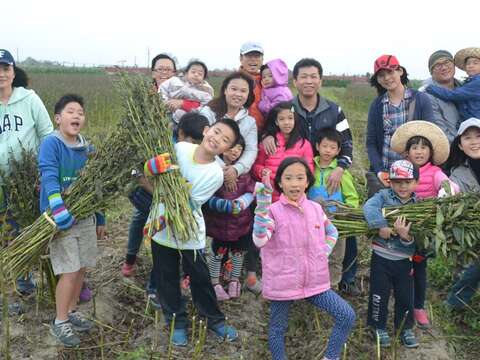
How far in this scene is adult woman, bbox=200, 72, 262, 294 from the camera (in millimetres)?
3453

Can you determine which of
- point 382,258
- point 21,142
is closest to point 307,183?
point 382,258

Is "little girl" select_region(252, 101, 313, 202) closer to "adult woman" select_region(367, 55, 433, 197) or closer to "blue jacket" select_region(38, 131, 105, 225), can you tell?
"adult woman" select_region(367, 55, 433, 197)

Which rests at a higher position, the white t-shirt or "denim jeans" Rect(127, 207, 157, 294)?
the white t-shirt

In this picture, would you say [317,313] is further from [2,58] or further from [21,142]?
[2,58]

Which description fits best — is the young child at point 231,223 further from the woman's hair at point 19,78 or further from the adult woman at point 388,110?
the woman's hair at point 19,78

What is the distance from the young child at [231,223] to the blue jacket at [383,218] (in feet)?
2.92

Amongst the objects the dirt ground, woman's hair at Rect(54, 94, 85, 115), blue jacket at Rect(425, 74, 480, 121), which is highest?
blue jacket at Rect(425, 74, 480, 121)

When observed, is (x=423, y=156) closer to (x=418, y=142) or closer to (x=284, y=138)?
(x=418, y=142)

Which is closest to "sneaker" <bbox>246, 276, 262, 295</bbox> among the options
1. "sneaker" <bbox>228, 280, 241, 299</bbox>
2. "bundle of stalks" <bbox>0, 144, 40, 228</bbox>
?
"sneaker" <bbox>228, 280, 241, 299</bbox>

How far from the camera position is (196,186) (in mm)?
3023

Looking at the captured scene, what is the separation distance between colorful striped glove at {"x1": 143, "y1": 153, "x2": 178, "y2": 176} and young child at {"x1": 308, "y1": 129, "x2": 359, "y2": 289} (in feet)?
3.73

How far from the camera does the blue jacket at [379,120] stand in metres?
3.68

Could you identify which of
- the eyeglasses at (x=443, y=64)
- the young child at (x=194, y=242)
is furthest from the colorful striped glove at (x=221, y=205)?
the eyeglasses at (x=443, y=64)

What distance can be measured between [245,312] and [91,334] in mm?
1159
